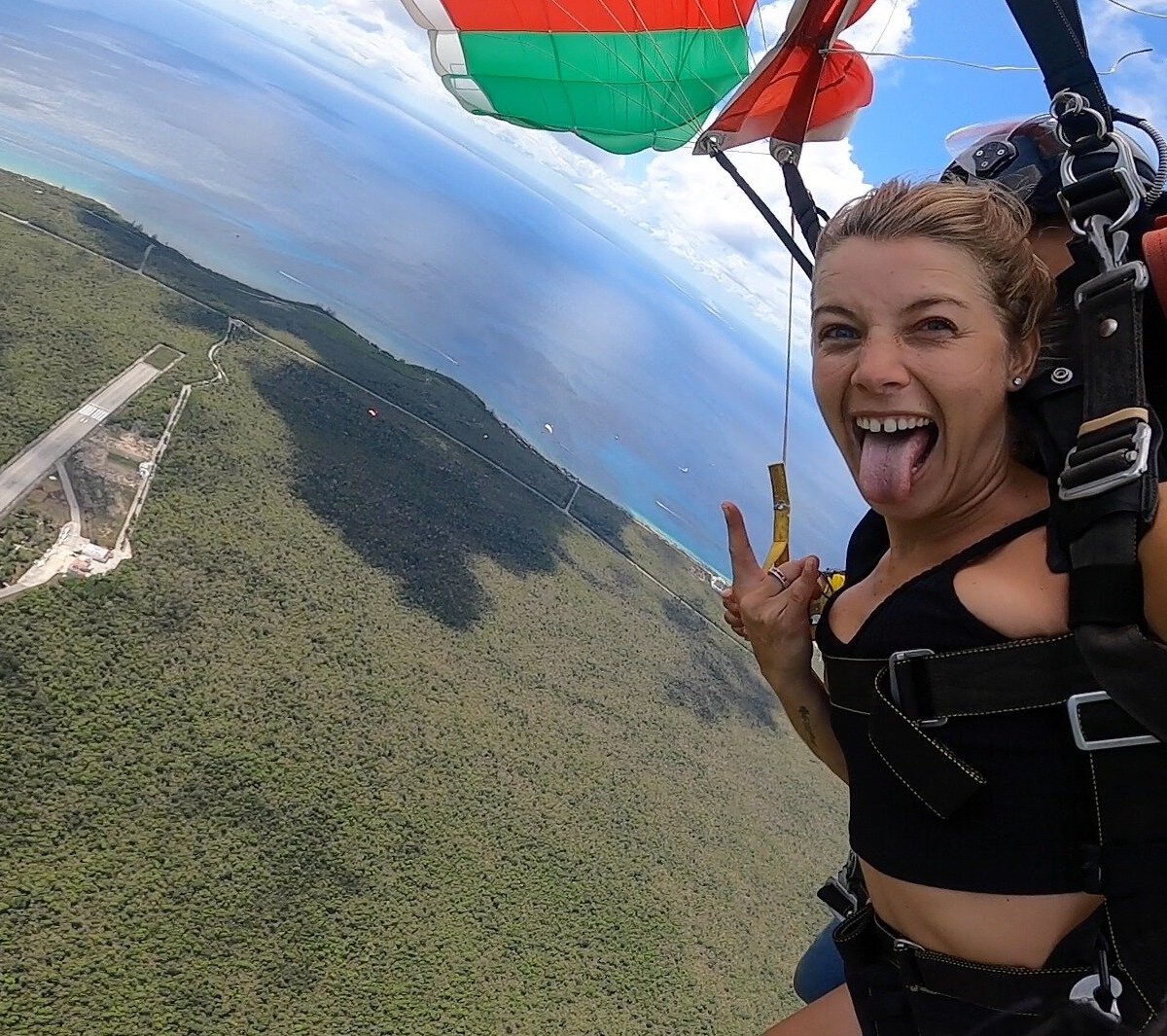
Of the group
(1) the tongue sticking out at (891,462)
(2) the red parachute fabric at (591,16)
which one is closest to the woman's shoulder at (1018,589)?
(1) the tongue sticking out at (891,462)

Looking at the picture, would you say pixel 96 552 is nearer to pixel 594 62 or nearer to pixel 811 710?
pixel 594 62

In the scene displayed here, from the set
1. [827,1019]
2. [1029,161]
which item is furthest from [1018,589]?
[827,1019]

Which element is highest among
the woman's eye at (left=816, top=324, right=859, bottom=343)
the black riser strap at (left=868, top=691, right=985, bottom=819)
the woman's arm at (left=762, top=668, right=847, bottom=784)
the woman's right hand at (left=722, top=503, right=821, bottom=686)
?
the woman's eye at (left=816, top=324, right=859, bottom=343)

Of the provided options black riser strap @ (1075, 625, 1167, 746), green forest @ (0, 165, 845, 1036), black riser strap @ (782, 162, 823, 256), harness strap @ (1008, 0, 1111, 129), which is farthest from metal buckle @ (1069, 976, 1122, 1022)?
green forest @ (0, 165, 845, 1036)

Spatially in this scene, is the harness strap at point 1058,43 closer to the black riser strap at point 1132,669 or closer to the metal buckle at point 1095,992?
the black riser strap at point 1132,669

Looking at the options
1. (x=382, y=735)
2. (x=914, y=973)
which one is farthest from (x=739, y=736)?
(x=914, y=973)

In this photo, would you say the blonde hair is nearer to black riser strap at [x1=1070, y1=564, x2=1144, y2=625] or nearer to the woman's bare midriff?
black riser strap at [x1=1070, y1=564, x2=1144, y2=625]
